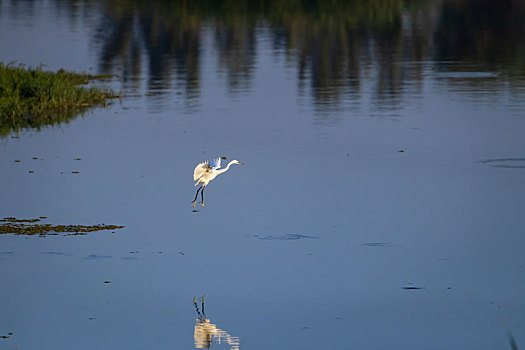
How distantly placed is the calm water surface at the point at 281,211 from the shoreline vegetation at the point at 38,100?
1.78ft

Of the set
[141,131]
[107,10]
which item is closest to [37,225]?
[141,131]

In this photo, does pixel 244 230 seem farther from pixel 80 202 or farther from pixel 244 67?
pixel 244 67

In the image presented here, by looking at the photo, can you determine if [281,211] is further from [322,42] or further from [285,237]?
[322,42]

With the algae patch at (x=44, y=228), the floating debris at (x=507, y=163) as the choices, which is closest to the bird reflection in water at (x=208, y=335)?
the algae patch at (x=44, y=228)

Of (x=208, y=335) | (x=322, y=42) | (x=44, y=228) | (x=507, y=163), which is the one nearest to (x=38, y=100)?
(x=507, y=163)

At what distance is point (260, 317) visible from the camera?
979 cm

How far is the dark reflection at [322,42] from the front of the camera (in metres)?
26.5

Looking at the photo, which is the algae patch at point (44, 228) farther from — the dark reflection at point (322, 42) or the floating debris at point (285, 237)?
the dark reflection at point (322, 42)

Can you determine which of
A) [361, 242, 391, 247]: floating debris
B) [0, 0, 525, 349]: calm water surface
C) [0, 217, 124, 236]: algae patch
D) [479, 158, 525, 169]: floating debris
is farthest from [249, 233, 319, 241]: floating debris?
[479, 158, 525, 169]: floating debris

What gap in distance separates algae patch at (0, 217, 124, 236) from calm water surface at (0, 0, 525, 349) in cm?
18

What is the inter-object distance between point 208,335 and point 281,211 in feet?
14.1

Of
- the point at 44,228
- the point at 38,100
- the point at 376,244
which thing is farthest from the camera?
the point at 38,100

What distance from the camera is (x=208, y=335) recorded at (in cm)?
943

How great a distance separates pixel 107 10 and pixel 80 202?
37.8 meters
